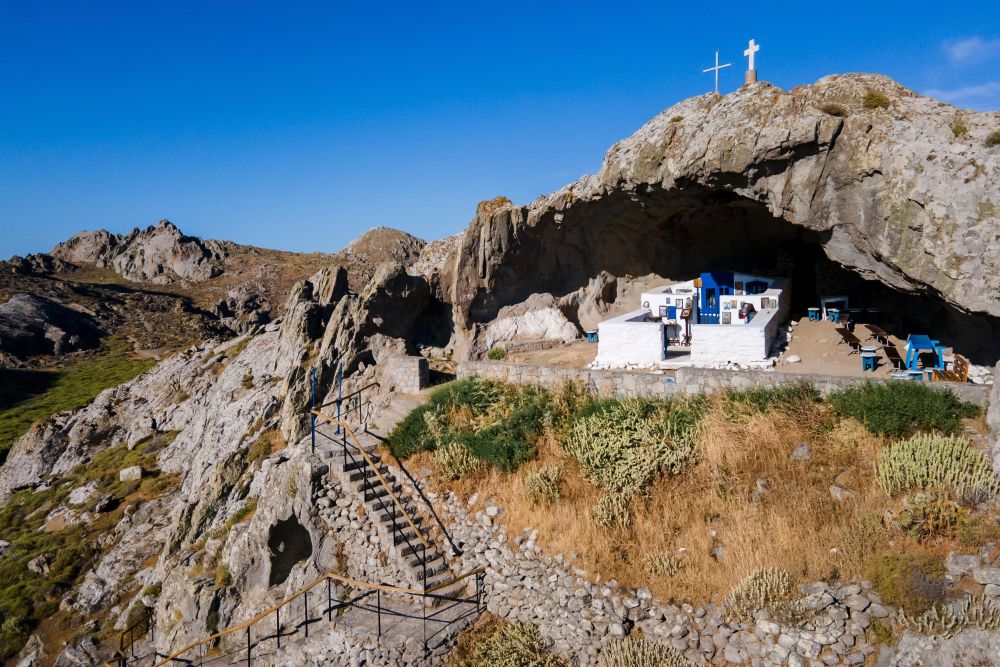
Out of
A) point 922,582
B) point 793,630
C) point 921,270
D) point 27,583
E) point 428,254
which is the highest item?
point 428,254

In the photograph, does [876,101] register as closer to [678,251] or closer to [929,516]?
[929,516]

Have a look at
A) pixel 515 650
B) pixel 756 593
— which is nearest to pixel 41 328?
pixel 515 650

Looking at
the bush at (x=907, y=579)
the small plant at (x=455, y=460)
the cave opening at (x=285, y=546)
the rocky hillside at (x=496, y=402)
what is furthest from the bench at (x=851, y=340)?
the cave opening at (x=285, y=546)

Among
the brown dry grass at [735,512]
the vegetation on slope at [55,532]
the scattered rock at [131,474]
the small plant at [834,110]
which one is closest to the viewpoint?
the brown dry grass at [735,512]

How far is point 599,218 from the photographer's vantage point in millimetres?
18984

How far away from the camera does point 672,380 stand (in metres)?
12.7

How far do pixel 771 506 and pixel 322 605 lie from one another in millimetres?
8506

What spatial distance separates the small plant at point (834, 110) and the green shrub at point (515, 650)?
11697mm

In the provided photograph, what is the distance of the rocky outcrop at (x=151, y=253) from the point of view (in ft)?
264

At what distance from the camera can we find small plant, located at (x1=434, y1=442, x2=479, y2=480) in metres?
12.3

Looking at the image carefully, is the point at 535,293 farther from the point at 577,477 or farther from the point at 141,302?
the point at 141,302

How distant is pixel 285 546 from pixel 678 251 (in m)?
15.2

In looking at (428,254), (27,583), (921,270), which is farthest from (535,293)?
(27,583)

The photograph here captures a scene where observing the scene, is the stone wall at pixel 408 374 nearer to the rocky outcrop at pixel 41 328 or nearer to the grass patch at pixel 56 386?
the grass patch at pixel 56 386
